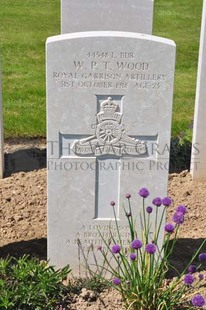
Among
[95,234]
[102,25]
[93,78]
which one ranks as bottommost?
[95,234]

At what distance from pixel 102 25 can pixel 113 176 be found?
2429mm

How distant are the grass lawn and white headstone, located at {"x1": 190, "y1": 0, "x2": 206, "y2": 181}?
855 millimetres

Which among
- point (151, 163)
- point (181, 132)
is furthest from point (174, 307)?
point (181, 132)

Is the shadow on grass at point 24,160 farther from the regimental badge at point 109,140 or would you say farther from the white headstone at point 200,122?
the regimental badge at point 109,140

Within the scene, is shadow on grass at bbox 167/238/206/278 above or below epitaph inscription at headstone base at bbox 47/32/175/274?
below

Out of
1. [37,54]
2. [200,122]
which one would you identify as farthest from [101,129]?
[37,54]

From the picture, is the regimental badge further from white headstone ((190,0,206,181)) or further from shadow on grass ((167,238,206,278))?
white headstone ((190,0,206,181))

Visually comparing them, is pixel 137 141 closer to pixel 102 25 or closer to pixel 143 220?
pixel 143 220

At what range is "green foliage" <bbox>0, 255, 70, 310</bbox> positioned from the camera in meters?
3.79

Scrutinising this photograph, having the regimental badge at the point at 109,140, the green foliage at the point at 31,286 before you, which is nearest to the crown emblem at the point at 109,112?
the regimental badge at the point at 109,140

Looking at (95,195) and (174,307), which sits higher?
(95,195)

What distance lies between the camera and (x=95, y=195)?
419 centimetres

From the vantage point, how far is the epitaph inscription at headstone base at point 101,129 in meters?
3.86

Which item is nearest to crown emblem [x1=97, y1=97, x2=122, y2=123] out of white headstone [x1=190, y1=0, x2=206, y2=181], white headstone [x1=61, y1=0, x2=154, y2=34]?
white headstone [x1=190, y1=0, x2=206, y2=181]
